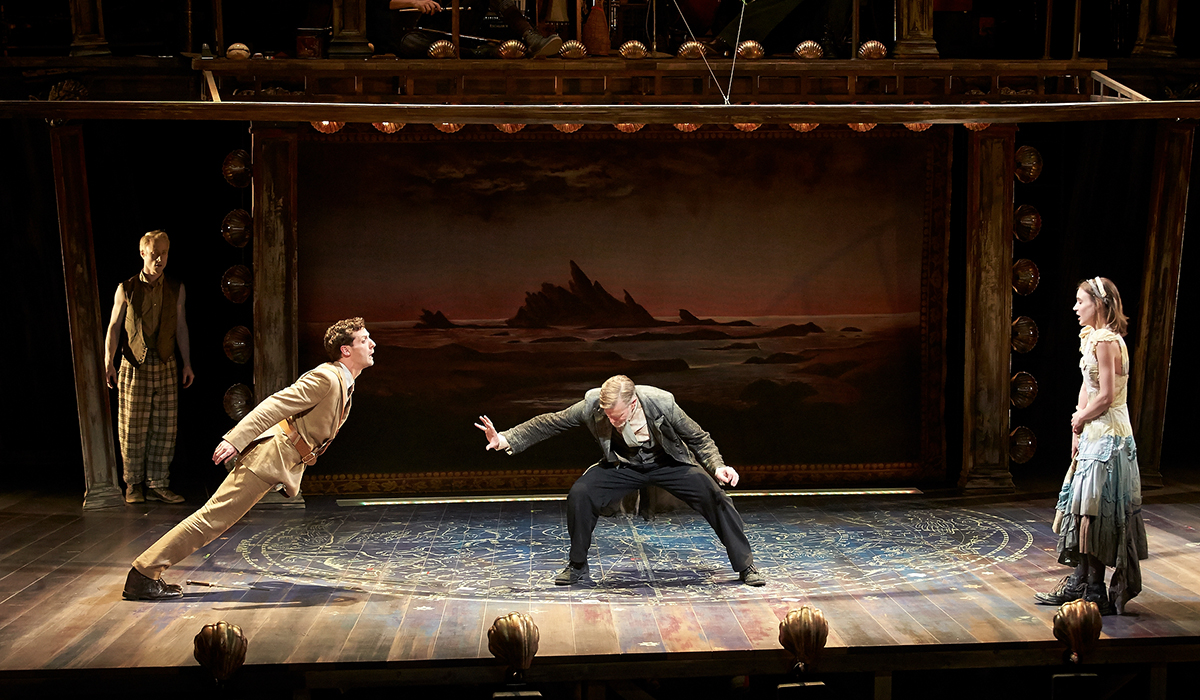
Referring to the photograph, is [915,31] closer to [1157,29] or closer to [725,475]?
[1157,29]

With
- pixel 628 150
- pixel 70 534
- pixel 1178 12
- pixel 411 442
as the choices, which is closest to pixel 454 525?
pixel 411 442

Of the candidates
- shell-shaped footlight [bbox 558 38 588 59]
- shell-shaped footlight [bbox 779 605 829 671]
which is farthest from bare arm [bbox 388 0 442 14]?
shell-shaped footlight [bbox 779 605 829 671]

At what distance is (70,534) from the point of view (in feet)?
21.9

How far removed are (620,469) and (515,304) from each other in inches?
97.8

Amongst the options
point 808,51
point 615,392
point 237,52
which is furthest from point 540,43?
point 615,392

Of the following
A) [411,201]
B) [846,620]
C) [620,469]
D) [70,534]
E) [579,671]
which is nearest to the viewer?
[579,671]

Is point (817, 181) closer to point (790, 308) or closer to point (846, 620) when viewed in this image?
point (790, 308)

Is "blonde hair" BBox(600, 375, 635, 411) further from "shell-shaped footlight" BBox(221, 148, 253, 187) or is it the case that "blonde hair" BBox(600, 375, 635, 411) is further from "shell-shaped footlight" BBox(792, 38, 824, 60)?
"shell-shaped footlight" BBox(221, 148, 253, 187)

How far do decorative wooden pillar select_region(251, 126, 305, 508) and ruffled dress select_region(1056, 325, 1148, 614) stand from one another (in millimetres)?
4731

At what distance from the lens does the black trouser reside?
555cm

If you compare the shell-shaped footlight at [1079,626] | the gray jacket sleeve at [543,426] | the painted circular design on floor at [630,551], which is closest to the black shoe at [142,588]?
the painted circular design on floor at [630,551]

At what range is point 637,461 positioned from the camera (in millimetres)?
5715

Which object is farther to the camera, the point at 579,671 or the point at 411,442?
the point at 411,442

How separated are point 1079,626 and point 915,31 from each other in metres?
4.16
